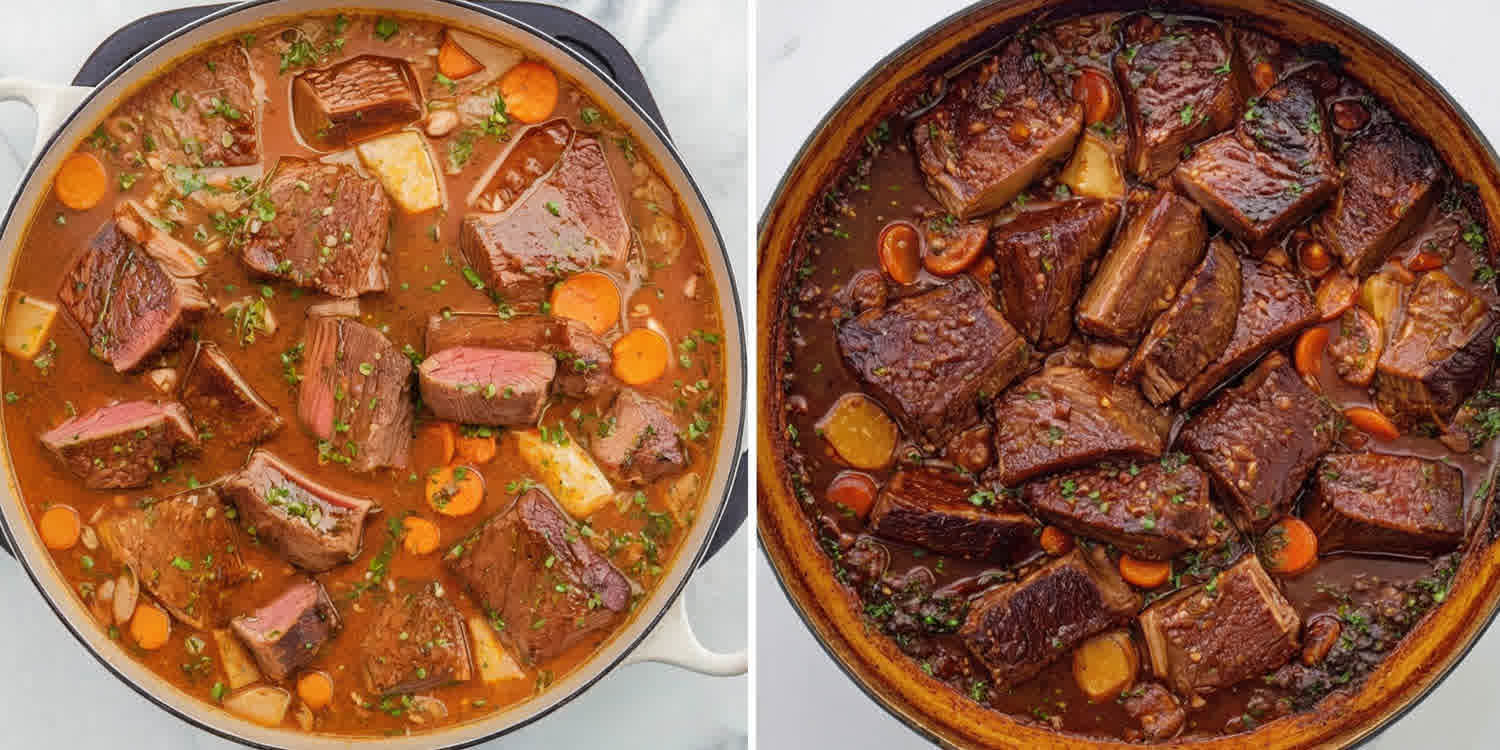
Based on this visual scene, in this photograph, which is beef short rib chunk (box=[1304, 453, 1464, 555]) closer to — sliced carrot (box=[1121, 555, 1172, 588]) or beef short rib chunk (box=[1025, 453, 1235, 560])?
beef short rib chunk (box=[1025, 453, 1235, 560])

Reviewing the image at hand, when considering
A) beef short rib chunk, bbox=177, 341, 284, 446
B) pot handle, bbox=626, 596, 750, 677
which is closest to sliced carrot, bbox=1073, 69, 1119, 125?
pot handle, bbox=626, 596, 750, 677

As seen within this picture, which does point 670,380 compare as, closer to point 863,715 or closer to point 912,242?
point 912,242

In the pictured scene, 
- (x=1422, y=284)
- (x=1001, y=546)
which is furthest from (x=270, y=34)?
(x=1422, y=284)

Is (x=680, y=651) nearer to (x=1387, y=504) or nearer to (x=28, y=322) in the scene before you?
(x=28, y=322)

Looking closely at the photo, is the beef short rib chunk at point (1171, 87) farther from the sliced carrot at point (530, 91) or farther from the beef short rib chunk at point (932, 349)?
the sliced carrot at point (530, 91)

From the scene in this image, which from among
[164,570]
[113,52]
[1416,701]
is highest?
[113,52]

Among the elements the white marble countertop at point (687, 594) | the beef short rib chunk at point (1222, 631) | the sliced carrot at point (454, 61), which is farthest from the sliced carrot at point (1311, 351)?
the sliced carrot at point (454, 61)
